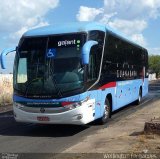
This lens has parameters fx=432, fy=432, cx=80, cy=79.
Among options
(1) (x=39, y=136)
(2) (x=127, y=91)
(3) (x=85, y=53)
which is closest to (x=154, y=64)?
(2) (x=127, y=91)

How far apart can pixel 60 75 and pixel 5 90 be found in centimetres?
1740

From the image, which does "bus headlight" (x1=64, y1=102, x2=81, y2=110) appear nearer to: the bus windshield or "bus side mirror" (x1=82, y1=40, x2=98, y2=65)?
the bus windshield

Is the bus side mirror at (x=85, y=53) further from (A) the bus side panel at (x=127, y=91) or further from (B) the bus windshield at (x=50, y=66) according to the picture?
(A) the bus side panel at (x=127, y=91)

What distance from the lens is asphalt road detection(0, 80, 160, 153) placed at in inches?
431

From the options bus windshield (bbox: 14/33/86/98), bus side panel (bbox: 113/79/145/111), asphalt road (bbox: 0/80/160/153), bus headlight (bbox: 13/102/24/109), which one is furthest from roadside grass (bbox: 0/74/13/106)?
bus windshield (bbox: 14/33/86/98)

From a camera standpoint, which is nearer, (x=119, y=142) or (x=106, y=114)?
(x=119, y=142)

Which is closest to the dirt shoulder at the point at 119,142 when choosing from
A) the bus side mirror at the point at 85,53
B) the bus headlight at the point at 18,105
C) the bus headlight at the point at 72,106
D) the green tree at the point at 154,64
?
the bus headlight at the point at 72,106

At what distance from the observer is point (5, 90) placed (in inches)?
1168

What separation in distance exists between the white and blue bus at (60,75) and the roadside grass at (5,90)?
13936 mm

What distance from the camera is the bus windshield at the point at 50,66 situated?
12867mm

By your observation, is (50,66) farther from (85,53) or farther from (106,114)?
(106,114)

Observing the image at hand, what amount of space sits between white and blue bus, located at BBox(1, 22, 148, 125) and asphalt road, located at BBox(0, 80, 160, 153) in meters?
0.49

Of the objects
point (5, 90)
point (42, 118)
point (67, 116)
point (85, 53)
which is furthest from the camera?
point (5, 90)

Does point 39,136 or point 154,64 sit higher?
point 154,64
